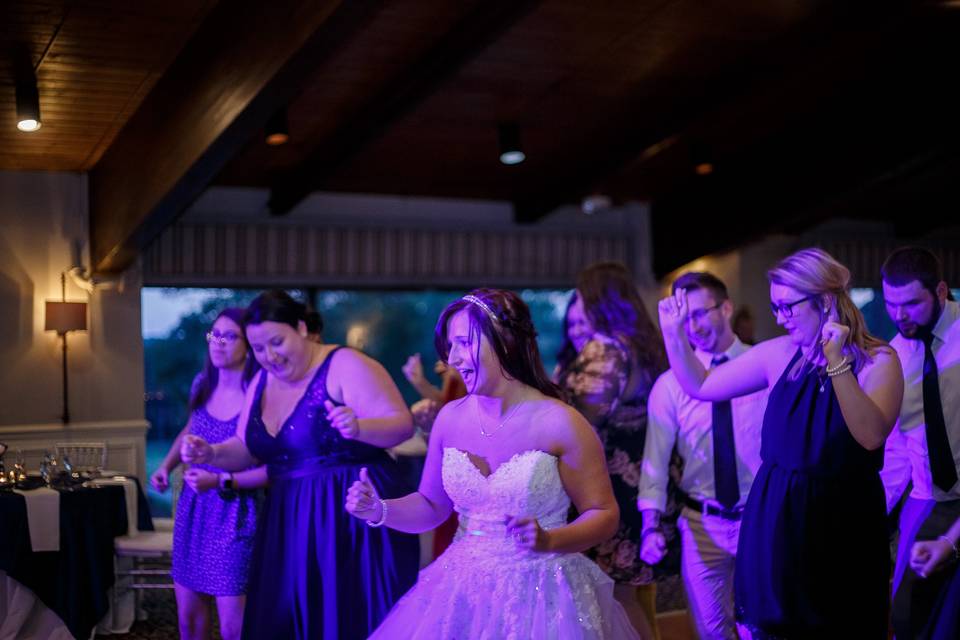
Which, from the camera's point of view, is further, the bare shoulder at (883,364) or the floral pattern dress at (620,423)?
the floral pattern dress at (620,423)

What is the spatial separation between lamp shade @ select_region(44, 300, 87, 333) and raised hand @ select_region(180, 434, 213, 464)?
16.8 feet

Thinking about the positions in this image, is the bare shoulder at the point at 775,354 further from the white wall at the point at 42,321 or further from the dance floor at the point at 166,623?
the white wall at the point at 42,321

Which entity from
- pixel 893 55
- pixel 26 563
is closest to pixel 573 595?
pixel 26 563

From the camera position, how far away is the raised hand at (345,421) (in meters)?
2.97

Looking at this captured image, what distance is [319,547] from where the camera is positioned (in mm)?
3125

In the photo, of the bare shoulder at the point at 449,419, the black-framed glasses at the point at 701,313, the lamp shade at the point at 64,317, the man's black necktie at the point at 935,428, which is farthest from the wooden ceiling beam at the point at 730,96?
the bare shoulder at the point at 449,419

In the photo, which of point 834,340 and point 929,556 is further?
point 929,556

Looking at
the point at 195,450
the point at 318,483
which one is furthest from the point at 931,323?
the point at 195,450

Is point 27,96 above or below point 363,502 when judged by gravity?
above

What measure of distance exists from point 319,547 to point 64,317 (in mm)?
5600

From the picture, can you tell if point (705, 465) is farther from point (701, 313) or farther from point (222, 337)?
point (222, 337)

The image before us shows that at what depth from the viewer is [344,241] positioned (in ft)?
31.1

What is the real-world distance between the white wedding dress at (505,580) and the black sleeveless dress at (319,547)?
781 millimetres

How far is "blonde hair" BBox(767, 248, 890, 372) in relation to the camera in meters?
2.41
